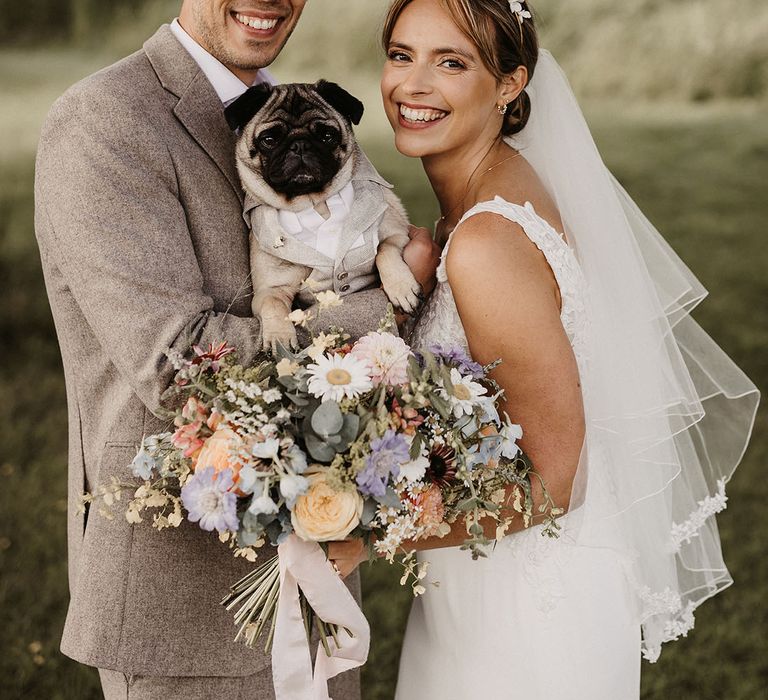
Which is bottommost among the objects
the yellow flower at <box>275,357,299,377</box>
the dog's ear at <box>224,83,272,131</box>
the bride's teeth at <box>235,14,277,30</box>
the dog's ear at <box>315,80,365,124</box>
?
the yellow flower at <box>275,357,299,377</box>

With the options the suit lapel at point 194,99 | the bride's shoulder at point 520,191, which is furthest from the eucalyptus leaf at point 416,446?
the suit lapel at point 194,99

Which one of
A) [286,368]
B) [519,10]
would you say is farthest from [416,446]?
[519,10]

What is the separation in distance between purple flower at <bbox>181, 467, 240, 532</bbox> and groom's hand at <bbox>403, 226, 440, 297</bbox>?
103 cm

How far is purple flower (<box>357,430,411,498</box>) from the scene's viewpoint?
2.02 m

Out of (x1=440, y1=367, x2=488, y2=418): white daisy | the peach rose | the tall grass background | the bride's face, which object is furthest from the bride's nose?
the tall grass background

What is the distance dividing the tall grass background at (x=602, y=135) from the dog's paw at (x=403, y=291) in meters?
3.15

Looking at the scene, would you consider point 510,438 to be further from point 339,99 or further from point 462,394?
point 339,99

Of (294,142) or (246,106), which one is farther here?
(294,142)

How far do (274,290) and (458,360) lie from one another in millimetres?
606

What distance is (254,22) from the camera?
108 inches

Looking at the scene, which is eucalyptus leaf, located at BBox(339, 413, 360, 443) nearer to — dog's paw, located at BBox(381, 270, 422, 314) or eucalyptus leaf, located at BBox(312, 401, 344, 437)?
eucalyptus leaf, located at BBox(312, 401, 344, 437)

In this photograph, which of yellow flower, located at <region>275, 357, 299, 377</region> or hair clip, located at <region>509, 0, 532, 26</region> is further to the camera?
hair clip, located at <region>509, 0, 532, 26</region>

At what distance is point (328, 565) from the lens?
2.28 meters

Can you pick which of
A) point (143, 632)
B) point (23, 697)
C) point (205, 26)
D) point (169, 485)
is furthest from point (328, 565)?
point (23, 697)
